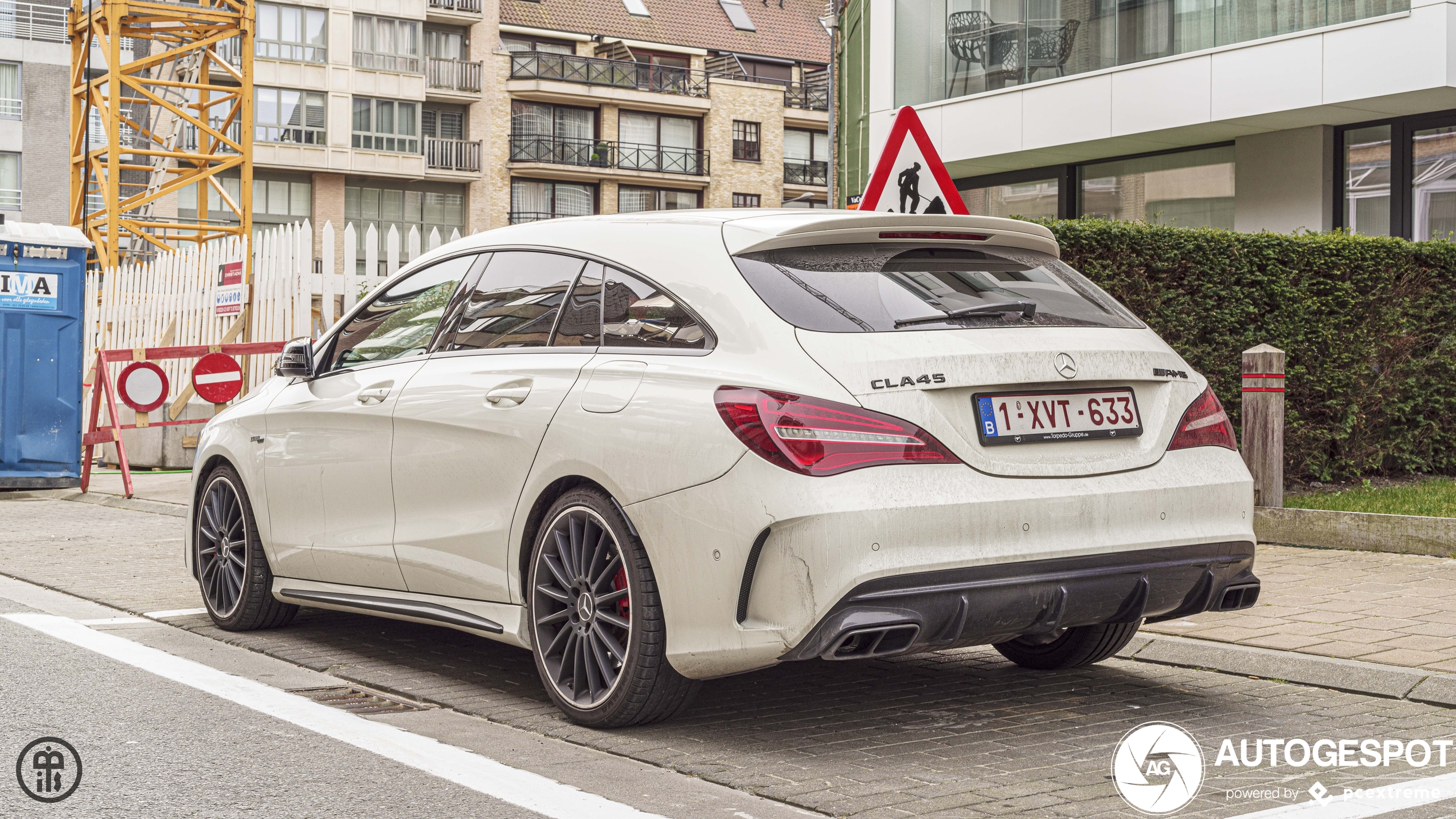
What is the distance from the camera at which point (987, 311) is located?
480 centimetres

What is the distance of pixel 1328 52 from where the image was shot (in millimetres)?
16109

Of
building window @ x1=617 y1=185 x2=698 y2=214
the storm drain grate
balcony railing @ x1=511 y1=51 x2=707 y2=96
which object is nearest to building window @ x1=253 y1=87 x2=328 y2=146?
balcony railing @ x1=511 y1=51 x2=707 y2=96

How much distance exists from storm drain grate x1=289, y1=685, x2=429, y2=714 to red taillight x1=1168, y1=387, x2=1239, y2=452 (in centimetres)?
268

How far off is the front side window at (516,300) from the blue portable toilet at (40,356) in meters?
11.9

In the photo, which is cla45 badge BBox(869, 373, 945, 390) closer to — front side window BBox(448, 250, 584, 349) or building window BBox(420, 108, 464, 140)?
front side window BBox(448, 250, 584, 349)

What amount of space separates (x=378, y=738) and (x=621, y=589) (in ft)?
2.97

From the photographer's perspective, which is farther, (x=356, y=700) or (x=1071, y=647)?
(x=1071, y=647)

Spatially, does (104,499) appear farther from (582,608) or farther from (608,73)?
(608,73)

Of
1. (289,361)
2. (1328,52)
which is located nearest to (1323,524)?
(289,361)

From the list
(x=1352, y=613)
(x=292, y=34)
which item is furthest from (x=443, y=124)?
(x=1352, y=613)

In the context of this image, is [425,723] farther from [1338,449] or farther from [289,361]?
[1338,449]

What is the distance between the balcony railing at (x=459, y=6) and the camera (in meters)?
60.7

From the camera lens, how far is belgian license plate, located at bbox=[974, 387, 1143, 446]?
4.56 m

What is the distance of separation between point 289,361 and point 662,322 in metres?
2.31
